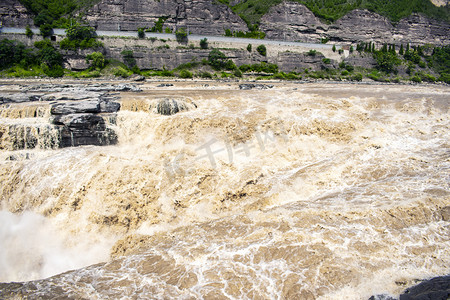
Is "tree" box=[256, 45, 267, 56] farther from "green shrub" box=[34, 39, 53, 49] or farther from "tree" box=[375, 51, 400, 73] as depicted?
"green shrub" box=[34, 39, 53, 49]

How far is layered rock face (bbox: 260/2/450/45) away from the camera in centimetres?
5284

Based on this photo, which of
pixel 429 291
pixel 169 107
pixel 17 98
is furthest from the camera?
pixel 17 98

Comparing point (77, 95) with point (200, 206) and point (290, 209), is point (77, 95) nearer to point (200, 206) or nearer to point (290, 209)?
point (200, 206)

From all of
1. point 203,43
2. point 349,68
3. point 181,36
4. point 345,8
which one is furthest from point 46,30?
point 345,8

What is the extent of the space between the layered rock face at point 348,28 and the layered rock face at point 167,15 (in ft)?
24.7

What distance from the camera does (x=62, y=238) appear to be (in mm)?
9617

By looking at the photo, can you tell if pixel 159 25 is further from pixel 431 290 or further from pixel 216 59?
pixel 431 290

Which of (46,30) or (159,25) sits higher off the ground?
(159,25)

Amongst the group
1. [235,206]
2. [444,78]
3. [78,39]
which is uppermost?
[78,39]

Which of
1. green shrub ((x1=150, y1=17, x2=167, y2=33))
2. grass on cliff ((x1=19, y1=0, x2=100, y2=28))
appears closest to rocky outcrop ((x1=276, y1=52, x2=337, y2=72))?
green shrub ((x1=150, y1=17, x2=167, y2=33))

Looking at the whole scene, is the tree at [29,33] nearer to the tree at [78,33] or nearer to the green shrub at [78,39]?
the green shrub at [78,39]

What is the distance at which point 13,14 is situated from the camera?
130ft

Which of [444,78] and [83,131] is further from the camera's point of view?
[444,78]

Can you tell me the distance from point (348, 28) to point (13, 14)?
54.2 m
